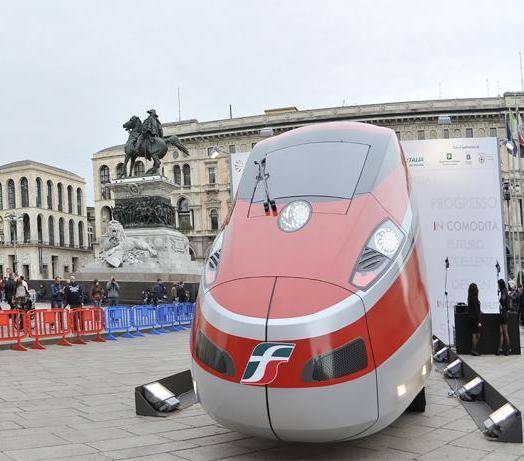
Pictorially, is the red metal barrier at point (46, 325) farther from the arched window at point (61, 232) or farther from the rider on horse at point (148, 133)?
the arched window at point (61, 232)

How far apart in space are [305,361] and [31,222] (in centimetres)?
8521

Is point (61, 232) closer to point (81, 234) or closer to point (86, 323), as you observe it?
point (81, 234)

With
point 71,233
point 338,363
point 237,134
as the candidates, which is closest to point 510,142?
point 338,363

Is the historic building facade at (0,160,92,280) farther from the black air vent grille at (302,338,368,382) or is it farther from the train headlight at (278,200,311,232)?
the black air vent grille at (302,338,368,382)

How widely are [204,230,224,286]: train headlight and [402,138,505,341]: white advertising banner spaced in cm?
741

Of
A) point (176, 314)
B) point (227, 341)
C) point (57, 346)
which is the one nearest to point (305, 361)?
point (227, 341)

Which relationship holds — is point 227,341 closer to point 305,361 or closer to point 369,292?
point 305,361

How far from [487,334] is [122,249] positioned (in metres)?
18.7

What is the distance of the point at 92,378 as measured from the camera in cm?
1018

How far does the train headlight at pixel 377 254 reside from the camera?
16.5ft

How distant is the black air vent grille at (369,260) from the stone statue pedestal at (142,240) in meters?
22.2

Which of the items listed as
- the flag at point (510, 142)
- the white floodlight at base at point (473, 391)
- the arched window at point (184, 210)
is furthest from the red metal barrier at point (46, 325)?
the arched window at point (184, 210)

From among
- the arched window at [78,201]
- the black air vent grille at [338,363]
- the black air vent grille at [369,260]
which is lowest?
the black air vent grille at [338,363]

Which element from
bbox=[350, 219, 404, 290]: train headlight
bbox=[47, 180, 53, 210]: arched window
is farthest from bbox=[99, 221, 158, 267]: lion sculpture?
bbox=[47, 180, 53, 210]: arched window
